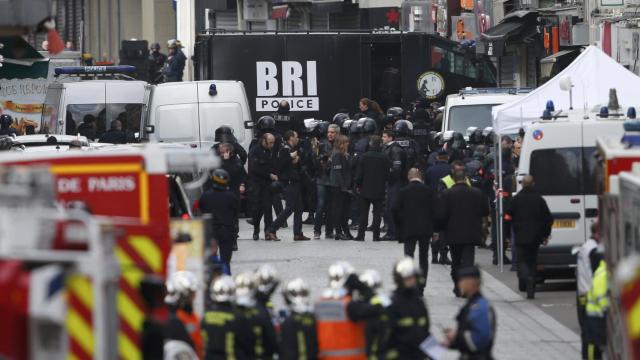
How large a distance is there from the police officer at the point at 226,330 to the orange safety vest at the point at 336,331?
1.45 feet

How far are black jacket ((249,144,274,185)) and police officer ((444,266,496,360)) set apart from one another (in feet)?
47.7

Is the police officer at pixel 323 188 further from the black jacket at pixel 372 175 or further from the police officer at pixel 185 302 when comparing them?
the police officer at pixel 185 302

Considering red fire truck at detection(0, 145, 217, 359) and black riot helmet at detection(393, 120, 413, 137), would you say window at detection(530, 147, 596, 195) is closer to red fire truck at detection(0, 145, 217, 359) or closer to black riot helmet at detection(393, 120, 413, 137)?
black riot helmet at detection(393, 120, 413, 137)

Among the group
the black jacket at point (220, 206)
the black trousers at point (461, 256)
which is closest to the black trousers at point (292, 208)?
the black jacket at point (220, 206)

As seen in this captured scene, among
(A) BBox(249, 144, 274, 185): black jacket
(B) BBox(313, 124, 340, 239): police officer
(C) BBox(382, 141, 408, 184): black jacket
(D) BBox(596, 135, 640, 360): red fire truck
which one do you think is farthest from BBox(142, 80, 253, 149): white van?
(D) BBox(596, 135, 640, 360): red fire truck

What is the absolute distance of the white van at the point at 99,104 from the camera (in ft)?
109

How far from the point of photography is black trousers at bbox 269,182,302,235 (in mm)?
25891

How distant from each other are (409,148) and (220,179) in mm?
7592

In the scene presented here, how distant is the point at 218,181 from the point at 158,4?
51697 mm

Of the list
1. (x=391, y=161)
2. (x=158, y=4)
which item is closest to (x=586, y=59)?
(x=391, y=161)

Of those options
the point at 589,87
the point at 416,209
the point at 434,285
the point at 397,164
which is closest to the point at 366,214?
the point at 397,164

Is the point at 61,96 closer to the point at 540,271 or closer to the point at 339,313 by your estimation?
the point at 540,271

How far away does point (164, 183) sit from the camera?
10.3 m

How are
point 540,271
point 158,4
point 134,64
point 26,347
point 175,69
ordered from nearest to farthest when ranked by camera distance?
point 26,347
point 540,271
point 175,69
point 134,64
point 158,4
